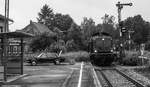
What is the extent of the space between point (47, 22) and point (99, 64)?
11713cm

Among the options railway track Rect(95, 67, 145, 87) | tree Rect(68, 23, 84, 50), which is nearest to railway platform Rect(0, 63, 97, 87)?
railway track Rect(95, 67, 145, 87)

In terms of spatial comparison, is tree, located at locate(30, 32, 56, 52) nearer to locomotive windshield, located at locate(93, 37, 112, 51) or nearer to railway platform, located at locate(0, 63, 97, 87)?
locomotive windshield, located at locate(93, 37, 112, 51)

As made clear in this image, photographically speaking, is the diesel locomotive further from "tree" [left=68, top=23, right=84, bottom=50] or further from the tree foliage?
the tree foliage

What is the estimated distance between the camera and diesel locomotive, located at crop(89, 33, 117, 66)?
35.4 metres

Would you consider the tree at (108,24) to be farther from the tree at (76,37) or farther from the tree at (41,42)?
the tree at (41,42)

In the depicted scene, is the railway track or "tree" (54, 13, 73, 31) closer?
the railway track

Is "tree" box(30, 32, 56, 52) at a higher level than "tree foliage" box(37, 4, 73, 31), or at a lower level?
lower

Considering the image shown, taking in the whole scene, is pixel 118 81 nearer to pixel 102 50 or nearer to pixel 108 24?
pixel 102 50

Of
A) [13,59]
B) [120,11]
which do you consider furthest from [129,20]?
[13,59]

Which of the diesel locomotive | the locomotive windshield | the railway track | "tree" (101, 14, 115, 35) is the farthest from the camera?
"tree" (101, 14, 115, 35)

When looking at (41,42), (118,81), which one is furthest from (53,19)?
(118,81)

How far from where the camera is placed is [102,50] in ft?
119

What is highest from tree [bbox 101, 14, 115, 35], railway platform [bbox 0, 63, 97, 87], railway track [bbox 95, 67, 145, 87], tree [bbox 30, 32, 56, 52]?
tree [bbox 101, 14, 115, 35]

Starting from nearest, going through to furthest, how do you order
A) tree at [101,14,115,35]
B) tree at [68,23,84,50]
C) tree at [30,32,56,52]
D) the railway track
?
1. the railway track
2. tree at [30,32,56,52]
3. tree at [68,23,84,50]
4. tree at [101,14,115,35]
